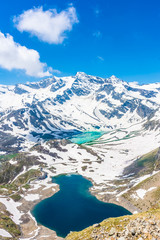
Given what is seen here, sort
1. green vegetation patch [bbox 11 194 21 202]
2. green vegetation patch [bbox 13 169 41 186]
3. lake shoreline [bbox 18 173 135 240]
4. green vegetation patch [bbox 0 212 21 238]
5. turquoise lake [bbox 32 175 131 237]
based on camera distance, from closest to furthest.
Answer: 1. green vegetation patch [bbox 0 212 21 238]
2. lake shoreline [bbox 18 173 135 240]
3. turquoise lake [bbox 32 175 131 237]
4. green vegetation patch [bbox 11 194 21 202]
5. green vegetation patch [bbox 13 169 41 186]

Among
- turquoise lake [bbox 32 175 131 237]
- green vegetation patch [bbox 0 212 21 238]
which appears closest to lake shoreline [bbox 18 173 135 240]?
turquoise lake [bbox 32 175 131 237]

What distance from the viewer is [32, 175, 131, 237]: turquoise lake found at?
102875mm

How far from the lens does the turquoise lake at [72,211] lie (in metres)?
103

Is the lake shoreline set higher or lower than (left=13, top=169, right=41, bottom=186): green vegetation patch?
lower

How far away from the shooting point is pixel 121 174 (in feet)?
635

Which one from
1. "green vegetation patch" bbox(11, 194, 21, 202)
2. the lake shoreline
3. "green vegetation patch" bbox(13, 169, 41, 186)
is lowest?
the lake shoreline

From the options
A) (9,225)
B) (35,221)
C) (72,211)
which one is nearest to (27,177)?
(35,221)

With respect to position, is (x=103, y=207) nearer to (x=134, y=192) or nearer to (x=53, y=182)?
(x=134, y=192)

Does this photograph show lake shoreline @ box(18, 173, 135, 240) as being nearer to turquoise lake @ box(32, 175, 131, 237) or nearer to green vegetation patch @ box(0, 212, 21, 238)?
turquoise lake @ box(32, 175, 131, 237)

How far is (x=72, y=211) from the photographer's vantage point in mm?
117875

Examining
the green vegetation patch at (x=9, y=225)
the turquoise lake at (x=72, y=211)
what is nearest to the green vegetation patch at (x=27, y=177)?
the turquoise lake at (x=72, y=211)

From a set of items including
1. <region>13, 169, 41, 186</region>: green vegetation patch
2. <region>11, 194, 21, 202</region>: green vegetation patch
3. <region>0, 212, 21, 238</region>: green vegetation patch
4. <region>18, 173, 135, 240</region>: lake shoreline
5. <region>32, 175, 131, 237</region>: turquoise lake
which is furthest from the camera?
<region>13, 169, 41, 186</region>: green vegetation patch

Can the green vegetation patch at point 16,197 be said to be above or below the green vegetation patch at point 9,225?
above

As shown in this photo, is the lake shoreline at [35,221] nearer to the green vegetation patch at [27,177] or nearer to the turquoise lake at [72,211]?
the turquoise lake at [72,211]
